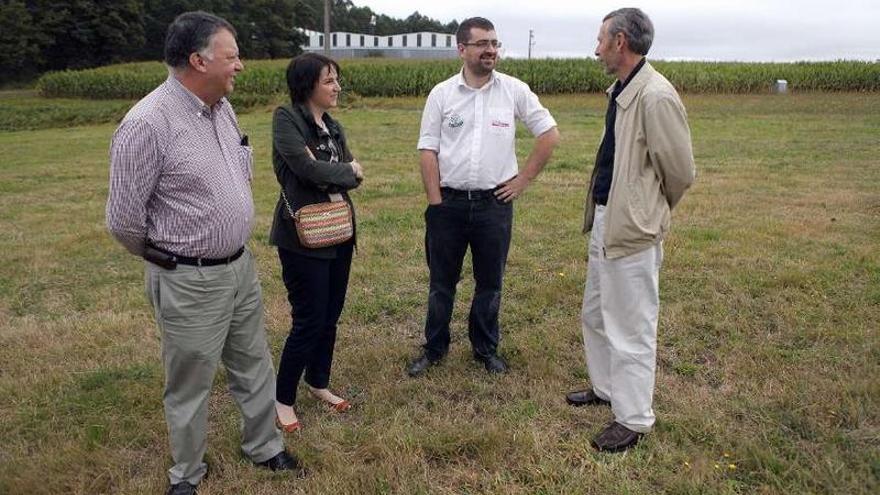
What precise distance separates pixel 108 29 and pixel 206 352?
57691mm

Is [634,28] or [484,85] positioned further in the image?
[484,85]

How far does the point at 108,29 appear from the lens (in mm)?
52750

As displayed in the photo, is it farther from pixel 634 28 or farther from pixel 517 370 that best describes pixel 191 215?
pixel 517 370

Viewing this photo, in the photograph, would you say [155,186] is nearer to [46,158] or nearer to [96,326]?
[96,326]

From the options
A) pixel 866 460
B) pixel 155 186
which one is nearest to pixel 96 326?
pixel 155 186

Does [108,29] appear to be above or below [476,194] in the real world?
above

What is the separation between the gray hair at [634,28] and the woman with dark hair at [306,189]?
1.35 meters

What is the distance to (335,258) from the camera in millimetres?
3555

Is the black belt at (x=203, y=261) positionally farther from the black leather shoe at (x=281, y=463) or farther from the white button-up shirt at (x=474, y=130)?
the white button-up shirt at (x=474, y=130)

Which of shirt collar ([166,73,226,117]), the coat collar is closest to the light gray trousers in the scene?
shirt collar ([166,73,226,117])

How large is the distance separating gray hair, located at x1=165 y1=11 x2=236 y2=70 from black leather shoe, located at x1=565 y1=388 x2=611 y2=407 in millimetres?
2496

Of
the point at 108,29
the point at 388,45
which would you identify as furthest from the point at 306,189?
the point at 388,45

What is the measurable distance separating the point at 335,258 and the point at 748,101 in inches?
1015

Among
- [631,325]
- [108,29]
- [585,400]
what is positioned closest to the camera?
[631,325]
